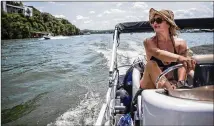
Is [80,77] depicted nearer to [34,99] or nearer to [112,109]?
[34,99]

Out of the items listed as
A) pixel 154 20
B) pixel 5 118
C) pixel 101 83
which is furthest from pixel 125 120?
pixel 101 83

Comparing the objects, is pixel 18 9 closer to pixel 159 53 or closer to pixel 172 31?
pixel 172 31

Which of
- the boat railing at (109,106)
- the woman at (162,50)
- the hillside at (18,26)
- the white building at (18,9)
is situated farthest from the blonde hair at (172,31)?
the white building at (18,9)

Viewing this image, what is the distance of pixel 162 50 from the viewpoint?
8.80 ft

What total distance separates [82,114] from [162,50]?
148 inches

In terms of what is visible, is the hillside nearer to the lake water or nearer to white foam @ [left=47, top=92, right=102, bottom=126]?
the lake water

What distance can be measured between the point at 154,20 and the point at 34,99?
585cm

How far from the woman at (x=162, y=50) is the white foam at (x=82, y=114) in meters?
3.04

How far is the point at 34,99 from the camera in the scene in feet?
25.7

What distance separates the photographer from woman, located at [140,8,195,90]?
2586 mm

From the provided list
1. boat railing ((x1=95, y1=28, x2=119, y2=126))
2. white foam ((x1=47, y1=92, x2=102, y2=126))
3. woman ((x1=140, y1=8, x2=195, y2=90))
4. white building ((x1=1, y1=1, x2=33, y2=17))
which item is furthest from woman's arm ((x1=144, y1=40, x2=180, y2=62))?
white building ((x1=1, y1=1, x2=33, y2=17))

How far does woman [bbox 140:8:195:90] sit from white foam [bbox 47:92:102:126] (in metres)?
3.04

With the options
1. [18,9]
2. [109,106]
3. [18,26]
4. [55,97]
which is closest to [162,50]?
[109,106]

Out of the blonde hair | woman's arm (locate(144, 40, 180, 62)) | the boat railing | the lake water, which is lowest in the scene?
the lake water
